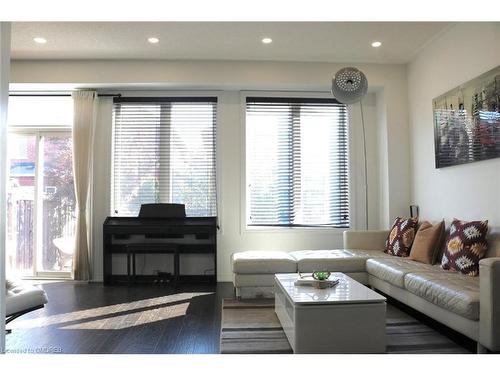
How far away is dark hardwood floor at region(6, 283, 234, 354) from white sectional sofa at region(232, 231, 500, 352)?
53 cm

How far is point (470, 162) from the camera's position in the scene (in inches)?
155

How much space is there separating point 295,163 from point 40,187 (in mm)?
3601

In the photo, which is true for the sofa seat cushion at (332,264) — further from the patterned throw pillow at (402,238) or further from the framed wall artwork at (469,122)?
the framed wall artwork at (469,122)

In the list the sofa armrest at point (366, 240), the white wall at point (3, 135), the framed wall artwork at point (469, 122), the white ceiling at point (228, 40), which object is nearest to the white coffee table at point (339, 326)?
the white wall at point (3, 135)

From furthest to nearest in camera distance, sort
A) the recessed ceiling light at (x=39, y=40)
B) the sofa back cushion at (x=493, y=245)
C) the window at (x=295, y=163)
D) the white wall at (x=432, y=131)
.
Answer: the window at (x=295, y=163) → the recessed ceiling light at (x=39, y=40) → the white wall at (x=432, y=131) → the sofa back cushion at (x=493, y=245)

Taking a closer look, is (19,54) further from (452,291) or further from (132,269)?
(452,291)

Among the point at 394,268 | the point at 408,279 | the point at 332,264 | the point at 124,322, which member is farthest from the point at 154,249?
the point at 408,279

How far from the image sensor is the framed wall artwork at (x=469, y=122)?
3584 millimetres

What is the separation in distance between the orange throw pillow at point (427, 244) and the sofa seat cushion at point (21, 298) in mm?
3367

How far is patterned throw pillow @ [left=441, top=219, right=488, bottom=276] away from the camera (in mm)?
3299

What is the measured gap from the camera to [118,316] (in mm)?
3639

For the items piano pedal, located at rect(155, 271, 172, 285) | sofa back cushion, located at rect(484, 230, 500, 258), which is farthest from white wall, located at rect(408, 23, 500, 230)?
piano pedal, located at rect(155, 271, 172, 285)

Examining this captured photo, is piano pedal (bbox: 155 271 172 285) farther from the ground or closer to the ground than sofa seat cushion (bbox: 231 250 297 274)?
closer to the ground

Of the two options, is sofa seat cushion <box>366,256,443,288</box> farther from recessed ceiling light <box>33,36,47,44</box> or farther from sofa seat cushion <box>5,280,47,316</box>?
recessed ceiling light <box>33,36,47,44</box>
